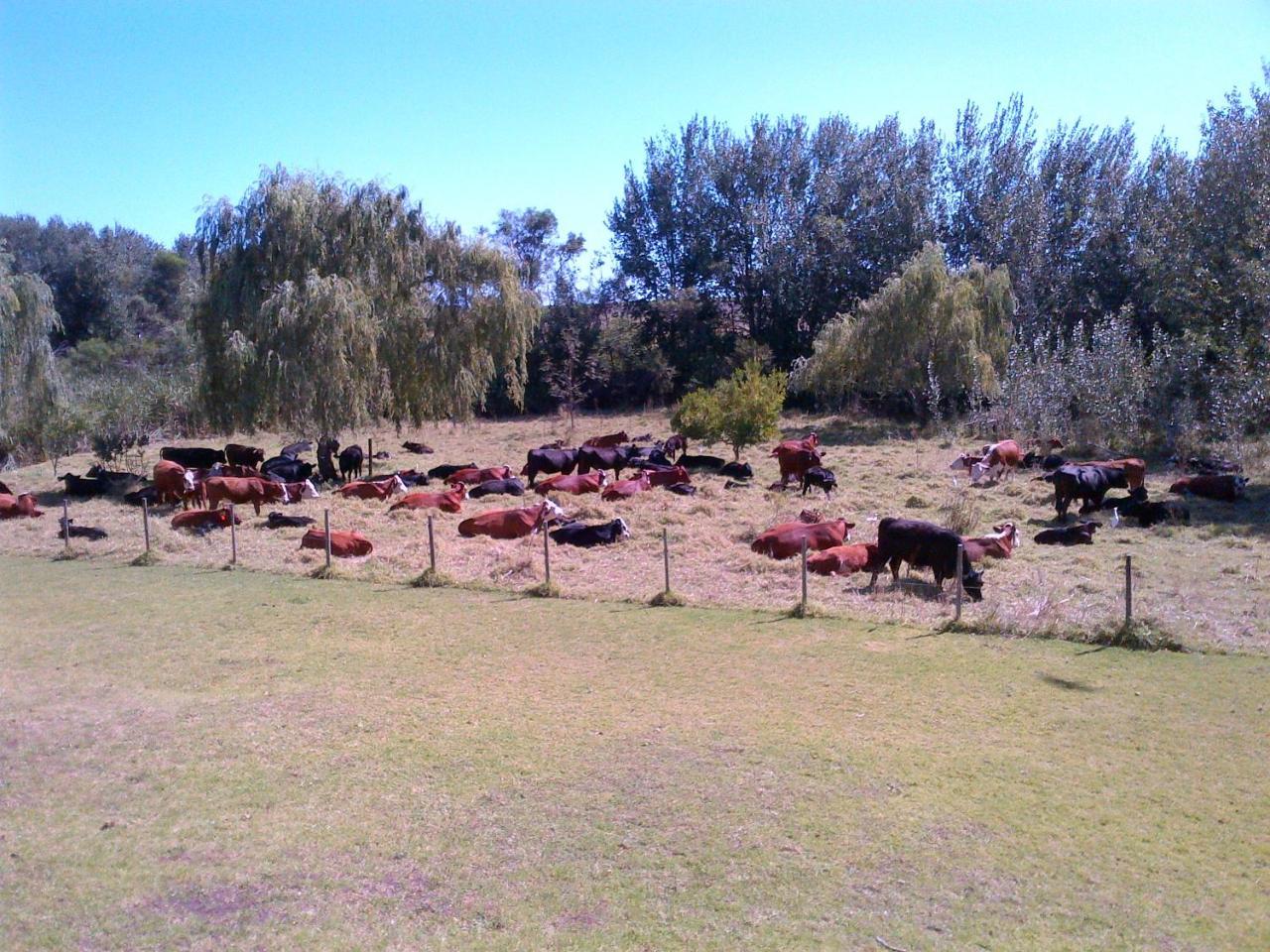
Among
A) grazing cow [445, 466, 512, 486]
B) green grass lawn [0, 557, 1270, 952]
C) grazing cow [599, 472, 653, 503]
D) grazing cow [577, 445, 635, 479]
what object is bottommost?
green grass lawn [0, 557, 1270, 952]

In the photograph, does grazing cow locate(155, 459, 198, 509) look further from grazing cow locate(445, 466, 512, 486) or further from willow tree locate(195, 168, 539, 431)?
grazing cow locate(445, 466, 512, 486)

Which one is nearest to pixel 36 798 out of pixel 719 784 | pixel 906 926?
pixel 719 784

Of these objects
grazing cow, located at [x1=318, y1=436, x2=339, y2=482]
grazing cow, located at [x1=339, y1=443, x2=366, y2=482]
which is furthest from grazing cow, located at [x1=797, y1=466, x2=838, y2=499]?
grazing cow, located at [x1=318, y1=436, x2=339, y2=482]

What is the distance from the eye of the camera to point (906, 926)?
5.27 m

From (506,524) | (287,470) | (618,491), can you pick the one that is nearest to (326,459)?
(287,470)

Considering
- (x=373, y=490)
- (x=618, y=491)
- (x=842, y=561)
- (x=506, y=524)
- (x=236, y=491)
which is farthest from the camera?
(x=373, y=490)

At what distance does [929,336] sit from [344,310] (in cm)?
2077

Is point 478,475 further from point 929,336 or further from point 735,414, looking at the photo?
point 929,336

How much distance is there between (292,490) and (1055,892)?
2091cm

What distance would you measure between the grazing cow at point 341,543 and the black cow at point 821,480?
378 inches

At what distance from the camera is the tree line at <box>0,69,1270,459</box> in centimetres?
2749

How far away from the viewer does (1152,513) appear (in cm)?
1878

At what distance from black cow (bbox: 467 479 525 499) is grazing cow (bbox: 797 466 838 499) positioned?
6210mm

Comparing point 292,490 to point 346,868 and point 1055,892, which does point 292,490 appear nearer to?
point 346,868
